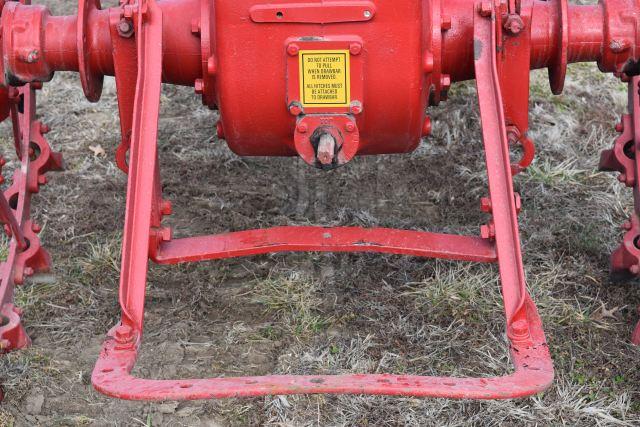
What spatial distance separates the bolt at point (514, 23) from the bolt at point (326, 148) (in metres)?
0.59

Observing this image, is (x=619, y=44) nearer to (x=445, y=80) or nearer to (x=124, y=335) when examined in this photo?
(x=445, y=80)

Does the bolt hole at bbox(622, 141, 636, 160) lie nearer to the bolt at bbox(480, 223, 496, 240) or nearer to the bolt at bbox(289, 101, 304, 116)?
the bolt at bbox(480, 223, 496, 240)

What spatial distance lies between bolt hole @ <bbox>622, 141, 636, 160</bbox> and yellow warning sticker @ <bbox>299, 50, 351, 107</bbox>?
121cm

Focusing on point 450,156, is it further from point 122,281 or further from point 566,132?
point 122,281

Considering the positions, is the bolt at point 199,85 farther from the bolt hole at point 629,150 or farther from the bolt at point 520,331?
the bolt hole at point 629,150

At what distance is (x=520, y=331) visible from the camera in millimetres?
2178

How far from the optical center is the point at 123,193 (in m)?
3.71

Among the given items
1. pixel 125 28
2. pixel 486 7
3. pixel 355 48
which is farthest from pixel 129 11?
pixel 486 7

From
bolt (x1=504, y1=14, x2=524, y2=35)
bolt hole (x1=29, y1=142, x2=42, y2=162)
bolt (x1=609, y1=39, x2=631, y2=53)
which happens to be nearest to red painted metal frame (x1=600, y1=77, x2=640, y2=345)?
bolt (x1=609, y1=39, x2=631, y2=53)

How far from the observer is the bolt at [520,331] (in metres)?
2.18

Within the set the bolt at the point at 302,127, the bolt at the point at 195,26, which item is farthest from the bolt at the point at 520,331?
the bolt at the point at 195,26

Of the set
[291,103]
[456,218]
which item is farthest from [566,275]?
[291,103]

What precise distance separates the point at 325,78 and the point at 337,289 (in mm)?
913

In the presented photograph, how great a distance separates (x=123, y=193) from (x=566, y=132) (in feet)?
6.47
